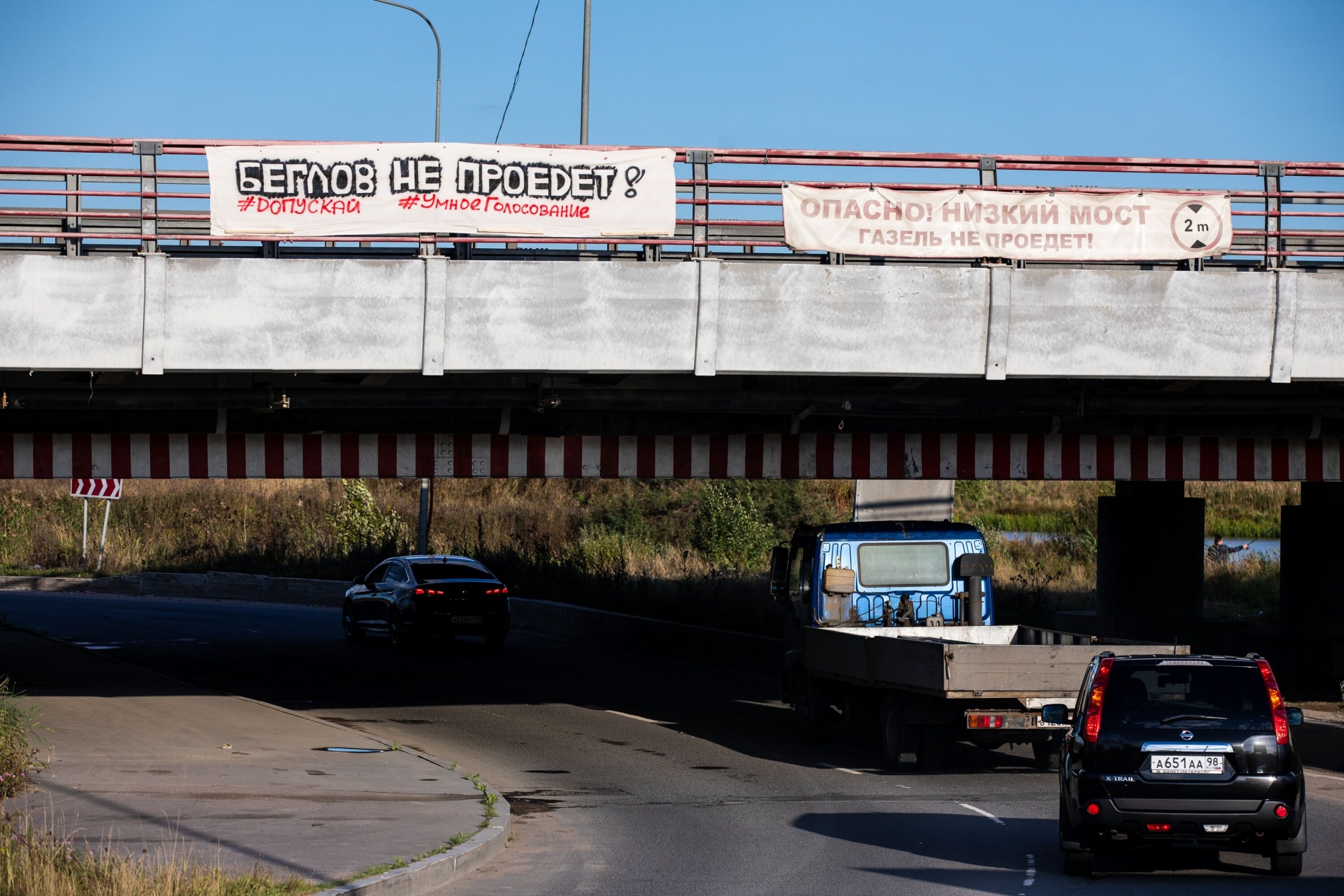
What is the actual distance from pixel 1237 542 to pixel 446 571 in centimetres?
3359

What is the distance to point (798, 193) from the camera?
16.3 m

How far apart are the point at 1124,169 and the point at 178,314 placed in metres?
10.3

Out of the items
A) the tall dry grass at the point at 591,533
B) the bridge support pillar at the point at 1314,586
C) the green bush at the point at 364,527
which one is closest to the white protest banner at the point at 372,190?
the tall dry grass at the point at 591,533

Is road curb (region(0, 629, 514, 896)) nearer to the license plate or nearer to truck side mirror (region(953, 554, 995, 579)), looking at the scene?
the license plate

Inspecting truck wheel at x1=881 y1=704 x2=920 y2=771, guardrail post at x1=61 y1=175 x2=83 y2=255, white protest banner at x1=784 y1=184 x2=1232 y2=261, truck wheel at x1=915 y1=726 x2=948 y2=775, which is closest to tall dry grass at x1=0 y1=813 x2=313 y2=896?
truck wheel at x1=881 y1=704 x2=920 y2=771

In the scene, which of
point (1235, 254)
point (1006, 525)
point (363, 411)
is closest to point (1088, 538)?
point (1006, 525)

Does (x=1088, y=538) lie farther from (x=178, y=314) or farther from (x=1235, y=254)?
(x=178, y=314)

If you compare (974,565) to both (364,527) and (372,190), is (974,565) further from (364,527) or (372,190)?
(364,527)

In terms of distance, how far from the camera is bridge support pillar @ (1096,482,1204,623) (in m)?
25.2

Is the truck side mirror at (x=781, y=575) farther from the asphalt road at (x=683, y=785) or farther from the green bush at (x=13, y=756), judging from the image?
the green bush at (x=13, y=756)

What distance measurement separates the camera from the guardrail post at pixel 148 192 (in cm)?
1557

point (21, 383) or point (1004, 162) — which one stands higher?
point (1004, 162)

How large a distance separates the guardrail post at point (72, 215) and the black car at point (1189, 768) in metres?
11.1

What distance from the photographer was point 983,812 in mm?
12672
